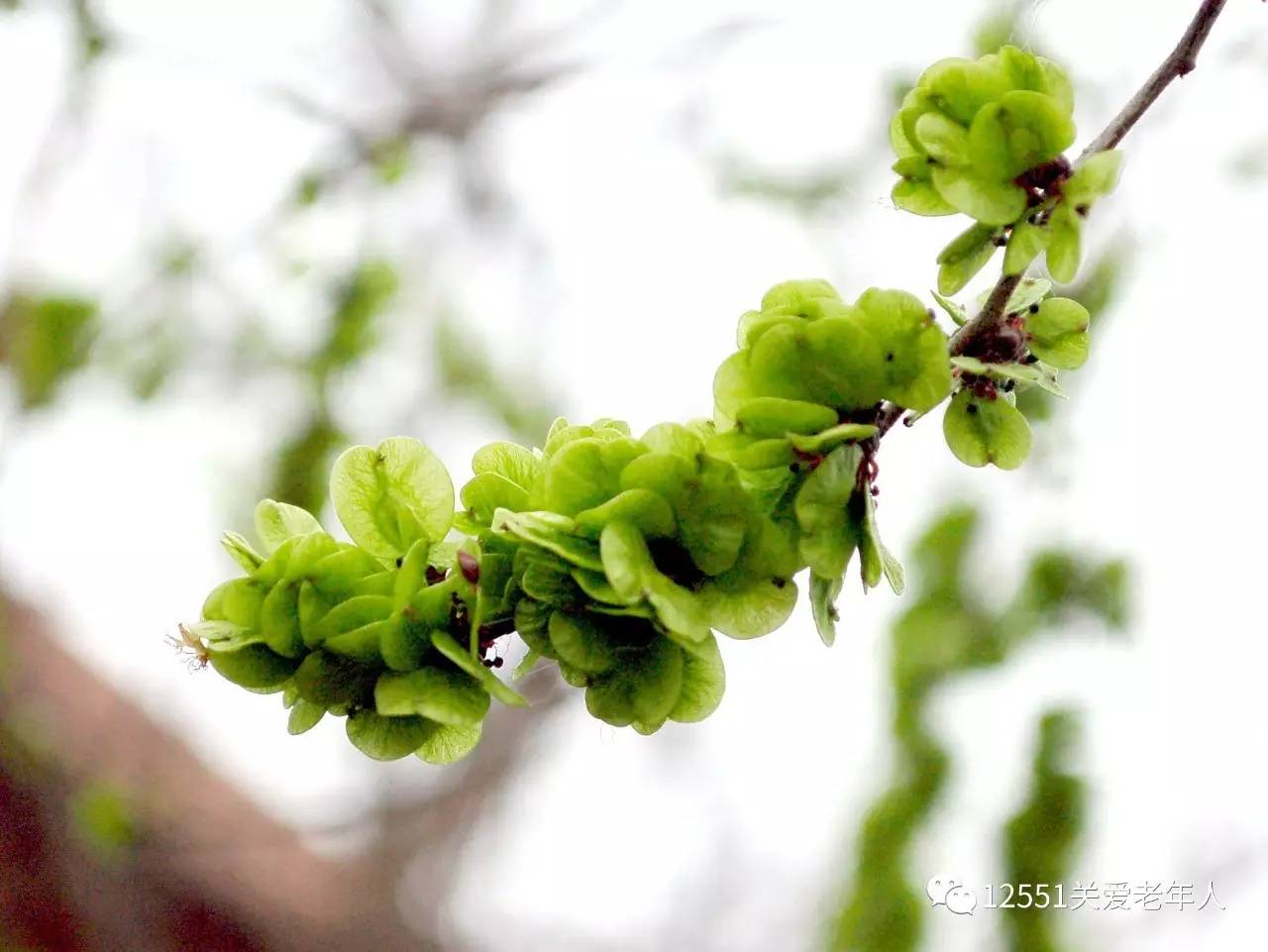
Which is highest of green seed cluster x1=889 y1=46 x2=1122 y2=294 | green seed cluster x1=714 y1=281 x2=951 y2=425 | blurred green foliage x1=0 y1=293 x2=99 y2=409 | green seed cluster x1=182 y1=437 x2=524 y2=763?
blurred green foliage x1=0 y1=293 x2=99 y2=409

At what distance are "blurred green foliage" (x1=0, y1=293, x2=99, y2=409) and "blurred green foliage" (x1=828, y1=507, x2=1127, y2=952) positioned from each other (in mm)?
1087

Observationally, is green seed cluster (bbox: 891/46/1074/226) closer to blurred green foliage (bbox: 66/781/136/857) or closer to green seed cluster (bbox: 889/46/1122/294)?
green seed cluster (bbox: 889/46/1122/294)

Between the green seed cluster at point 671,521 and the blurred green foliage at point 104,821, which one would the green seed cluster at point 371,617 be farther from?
the blurred green foliage at point 104,821

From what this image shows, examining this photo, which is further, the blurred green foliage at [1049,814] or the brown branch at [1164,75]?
the blurred green foliage at [1049,814]

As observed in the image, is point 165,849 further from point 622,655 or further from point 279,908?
point 622,655

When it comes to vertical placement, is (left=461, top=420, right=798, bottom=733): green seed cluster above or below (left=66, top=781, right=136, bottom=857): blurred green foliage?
below

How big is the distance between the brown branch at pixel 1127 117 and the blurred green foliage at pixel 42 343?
130 centimetres

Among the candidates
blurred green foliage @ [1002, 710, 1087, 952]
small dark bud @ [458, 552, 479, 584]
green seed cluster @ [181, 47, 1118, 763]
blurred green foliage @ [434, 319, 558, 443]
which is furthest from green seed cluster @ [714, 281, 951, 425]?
blurred green foliage @ [434, 319, 558, 443]

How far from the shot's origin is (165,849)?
59.1 inches

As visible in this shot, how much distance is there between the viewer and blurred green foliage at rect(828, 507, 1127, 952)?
1398 millimetres

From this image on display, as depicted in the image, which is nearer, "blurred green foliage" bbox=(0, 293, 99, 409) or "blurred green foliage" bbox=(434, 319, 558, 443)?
"blurred green foliage" bbox=(0, 293, 99, 409)

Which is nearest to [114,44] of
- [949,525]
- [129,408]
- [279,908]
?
[129,408]

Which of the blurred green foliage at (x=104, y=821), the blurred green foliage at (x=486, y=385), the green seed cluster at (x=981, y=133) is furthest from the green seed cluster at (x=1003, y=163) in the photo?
the blurred green foliage at (x=104, y=821)

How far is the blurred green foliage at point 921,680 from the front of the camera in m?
1.40
